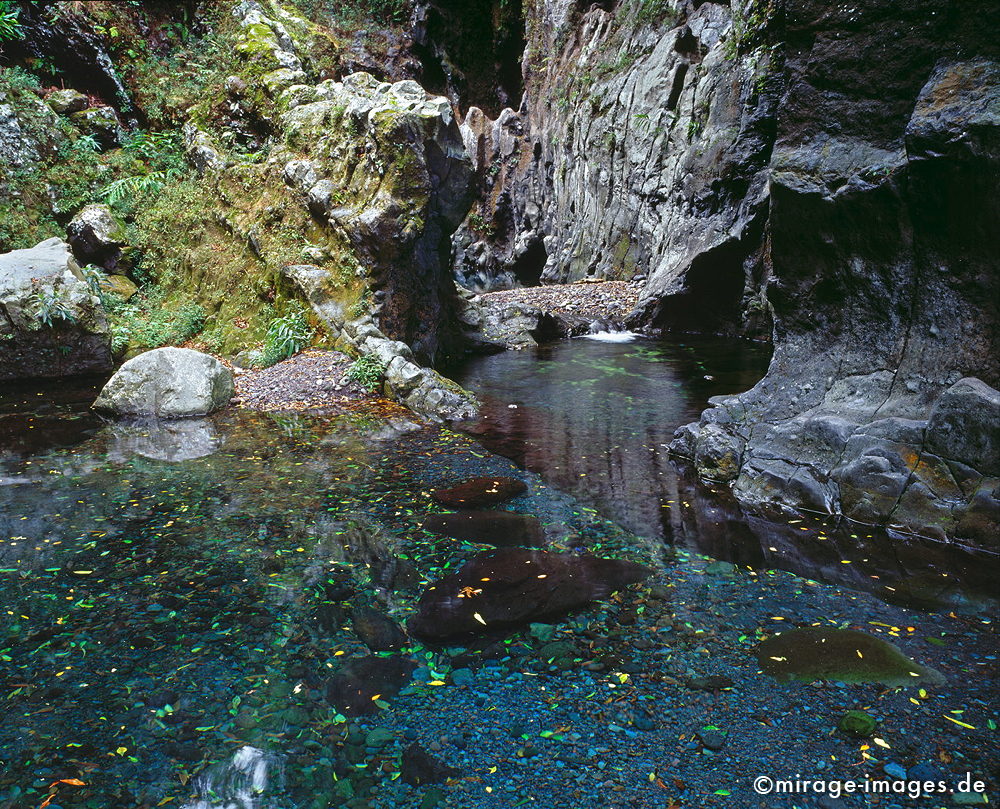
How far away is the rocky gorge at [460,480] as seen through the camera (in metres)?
3.10

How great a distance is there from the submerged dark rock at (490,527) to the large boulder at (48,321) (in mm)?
8384

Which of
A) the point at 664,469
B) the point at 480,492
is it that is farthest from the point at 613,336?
the point at 480,492

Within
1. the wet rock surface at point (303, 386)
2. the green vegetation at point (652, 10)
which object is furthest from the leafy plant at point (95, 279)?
the green vegetation at point (652, 10)

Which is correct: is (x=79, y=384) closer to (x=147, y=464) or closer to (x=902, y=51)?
(x=147, y=464)

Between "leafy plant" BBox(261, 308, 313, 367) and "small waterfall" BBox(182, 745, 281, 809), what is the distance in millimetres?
Result: 9032

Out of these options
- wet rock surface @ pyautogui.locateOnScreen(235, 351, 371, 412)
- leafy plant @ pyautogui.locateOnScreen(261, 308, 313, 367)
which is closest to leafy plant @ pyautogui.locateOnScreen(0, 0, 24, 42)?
leafy plant @ pyautogui.locateOnScreen(261, 308, 313, 367)

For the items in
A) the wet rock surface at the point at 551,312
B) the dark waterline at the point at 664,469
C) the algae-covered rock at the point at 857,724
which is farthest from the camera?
the wet rock surface at the point at 551,312

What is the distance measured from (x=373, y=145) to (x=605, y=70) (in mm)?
17016

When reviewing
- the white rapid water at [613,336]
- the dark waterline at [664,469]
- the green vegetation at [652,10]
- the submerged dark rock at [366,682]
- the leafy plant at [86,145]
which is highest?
the green vegetation at [652,10]

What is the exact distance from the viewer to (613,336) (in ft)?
61.0

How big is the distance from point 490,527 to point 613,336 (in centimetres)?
1397

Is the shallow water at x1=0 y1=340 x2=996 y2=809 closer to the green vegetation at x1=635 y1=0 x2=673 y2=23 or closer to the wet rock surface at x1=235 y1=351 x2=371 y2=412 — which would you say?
the wet rock surface at x1=235 y1=351 x2=371 y2=412

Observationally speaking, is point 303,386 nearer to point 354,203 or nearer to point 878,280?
point 354,203

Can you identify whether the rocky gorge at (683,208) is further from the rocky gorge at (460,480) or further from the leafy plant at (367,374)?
the leafy plant at (367,374)
